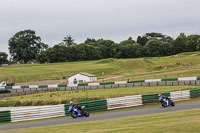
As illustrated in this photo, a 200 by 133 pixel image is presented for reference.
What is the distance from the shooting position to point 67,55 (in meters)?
153

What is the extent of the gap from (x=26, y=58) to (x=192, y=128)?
164m

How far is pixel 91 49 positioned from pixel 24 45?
37399 millimetres

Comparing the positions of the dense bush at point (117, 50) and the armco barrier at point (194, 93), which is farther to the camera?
the dense bush at point (117, 50)

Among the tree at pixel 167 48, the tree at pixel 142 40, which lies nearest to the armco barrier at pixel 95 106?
the tree at pixel 167 48

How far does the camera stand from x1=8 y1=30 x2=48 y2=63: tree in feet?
552

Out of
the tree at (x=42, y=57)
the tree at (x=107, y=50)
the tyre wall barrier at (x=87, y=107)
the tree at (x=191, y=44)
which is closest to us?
the tyre wall barrier at (x=87, y=107)

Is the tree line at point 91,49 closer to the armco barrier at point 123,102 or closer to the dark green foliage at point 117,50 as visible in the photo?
the dark green foliage at point 117,50

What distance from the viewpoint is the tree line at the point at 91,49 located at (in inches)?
5901

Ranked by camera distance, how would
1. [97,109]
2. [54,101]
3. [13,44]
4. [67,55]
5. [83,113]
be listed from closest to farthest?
[83,113] → [97,109] → [54,101] → [67,55] → [13,44]

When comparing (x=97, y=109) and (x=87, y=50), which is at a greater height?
(x=87, y=50)

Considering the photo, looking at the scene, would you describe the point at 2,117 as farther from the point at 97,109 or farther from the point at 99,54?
the point at 99,54

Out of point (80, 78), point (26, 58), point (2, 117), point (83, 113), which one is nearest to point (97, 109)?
point (83, 113)

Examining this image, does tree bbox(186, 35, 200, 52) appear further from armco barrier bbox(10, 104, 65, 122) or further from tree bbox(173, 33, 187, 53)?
armco barrier bbox(10, 104, 65, 122)

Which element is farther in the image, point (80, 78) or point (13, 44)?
point (13, 44)
